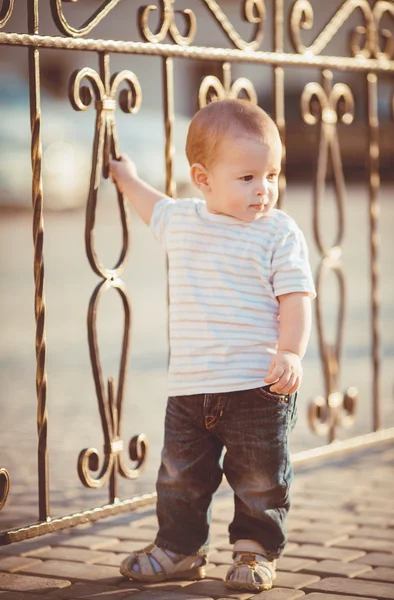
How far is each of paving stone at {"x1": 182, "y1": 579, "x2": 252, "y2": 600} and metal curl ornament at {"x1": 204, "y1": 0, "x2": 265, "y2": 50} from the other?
1.96 meters

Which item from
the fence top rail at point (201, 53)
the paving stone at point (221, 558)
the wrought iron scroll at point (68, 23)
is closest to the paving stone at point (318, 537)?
the paving stone at point (221, 558)

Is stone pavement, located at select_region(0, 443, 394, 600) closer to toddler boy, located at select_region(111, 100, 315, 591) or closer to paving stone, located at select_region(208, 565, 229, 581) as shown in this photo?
paving stone, located at select_region(208, 565, 229, 581)

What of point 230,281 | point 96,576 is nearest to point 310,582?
point 96,576

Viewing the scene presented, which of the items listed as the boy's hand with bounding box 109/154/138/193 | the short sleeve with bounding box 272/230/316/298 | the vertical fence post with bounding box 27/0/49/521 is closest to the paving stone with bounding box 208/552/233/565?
→ the vertical fence post with bounding box 27/0/49/521

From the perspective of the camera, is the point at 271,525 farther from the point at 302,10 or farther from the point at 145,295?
the point at 145,295

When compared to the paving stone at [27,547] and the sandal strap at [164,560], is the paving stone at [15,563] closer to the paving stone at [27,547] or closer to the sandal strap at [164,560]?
the paving stone at [27,547]

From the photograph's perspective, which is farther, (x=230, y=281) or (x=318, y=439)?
(x=318, y=439)

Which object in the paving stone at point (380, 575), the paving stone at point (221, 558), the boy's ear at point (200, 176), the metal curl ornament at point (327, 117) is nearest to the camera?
the boy's ear at point (200, 176)

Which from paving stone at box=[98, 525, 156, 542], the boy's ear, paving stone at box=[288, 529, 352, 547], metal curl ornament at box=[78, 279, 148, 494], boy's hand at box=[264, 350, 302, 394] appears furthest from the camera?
paving stone at box=[98, 525, 156, 542]

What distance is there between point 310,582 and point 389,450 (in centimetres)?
205

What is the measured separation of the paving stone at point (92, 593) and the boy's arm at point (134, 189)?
1130 mm

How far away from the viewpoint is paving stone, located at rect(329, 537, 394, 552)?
12.3 feet

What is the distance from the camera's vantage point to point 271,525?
330 cm

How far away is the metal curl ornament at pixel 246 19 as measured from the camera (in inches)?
164
